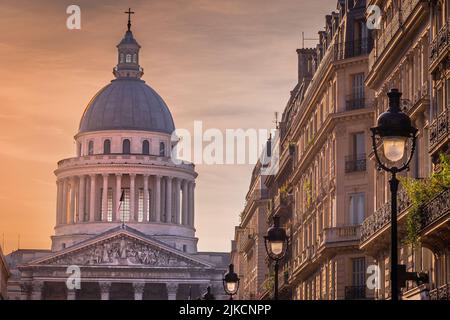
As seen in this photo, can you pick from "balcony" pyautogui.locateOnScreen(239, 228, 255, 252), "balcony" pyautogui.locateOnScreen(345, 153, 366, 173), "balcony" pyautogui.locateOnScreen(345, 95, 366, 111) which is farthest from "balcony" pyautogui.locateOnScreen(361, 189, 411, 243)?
"balcony" pyautogui.locateOnScreen(239, 228, 255, 252)

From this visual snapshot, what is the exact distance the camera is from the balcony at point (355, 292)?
6435 centimetres

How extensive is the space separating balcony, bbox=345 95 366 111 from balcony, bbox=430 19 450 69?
23.8 m

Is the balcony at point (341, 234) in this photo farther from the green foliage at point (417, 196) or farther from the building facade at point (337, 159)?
the green foliage at point (417, 196)

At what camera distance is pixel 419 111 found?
4441cm

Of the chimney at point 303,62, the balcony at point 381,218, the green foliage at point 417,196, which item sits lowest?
the green foliage at point 417,196

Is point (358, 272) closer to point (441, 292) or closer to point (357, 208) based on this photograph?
point (357, 208)

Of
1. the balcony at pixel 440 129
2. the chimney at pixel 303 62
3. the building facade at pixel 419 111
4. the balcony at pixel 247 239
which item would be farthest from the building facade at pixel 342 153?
the balcony at pixel 247 239

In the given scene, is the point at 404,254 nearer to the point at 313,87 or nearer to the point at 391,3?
the point at 391,3

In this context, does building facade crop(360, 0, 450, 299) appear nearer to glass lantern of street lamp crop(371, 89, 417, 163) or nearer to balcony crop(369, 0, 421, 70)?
balcony crop(369, 0, 421, 70)

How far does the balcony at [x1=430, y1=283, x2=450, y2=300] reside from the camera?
3794 cm

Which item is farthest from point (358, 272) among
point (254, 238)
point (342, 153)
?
point (254, 238)

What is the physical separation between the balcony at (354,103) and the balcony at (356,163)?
76.5 inches

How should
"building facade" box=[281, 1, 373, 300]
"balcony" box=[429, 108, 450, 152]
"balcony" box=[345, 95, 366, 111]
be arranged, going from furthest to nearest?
1. "balcony" box=[345, 95, 366, 111]
2. "building facade" box=[281, 1, 373, 300]
3. "balcony" box=[429, 108, 450, 152]

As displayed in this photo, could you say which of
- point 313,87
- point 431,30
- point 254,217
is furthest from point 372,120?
point 254,217
